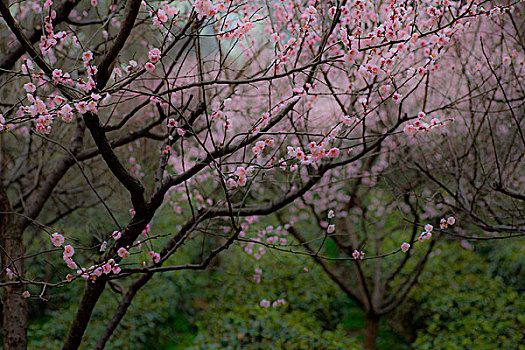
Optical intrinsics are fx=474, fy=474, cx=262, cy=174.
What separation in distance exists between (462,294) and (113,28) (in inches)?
236

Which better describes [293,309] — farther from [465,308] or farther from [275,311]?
[465,308]

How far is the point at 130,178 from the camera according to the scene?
2578 millimetres

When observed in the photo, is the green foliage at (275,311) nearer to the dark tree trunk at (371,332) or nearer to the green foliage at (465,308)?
the dark tree trunk at (371,332)

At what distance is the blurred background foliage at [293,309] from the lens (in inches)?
198

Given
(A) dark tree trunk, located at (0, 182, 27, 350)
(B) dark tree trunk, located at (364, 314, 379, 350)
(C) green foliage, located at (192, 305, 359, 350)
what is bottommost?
(A) dark tree trunk, located at (0, 182, 27, 350)

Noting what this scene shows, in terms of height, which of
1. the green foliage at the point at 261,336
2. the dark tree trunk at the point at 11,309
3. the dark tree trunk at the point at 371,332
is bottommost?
the dark tree trunk at the point at 11,309

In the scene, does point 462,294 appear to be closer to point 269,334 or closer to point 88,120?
point 269,334

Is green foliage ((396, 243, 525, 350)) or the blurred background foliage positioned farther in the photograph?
green foliage ((396, 243, 525, 350))

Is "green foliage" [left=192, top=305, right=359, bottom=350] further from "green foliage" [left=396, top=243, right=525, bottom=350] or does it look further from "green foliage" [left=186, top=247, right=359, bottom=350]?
"green foliage" [left=396, top=243, right=525, bottom=350]

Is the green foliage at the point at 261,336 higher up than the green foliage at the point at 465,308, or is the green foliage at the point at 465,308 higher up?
the green foliage at the point at 465,308

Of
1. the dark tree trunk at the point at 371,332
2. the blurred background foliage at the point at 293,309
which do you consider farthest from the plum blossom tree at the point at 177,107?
the dark tree trunk at the point at 371,332

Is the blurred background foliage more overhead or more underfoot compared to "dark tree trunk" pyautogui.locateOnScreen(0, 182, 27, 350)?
more overhead

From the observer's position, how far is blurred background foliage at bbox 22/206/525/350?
504 centimetres

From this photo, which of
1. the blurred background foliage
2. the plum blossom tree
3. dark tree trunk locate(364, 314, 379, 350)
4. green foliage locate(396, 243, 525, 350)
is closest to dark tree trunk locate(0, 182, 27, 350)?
the plum blossom tree
